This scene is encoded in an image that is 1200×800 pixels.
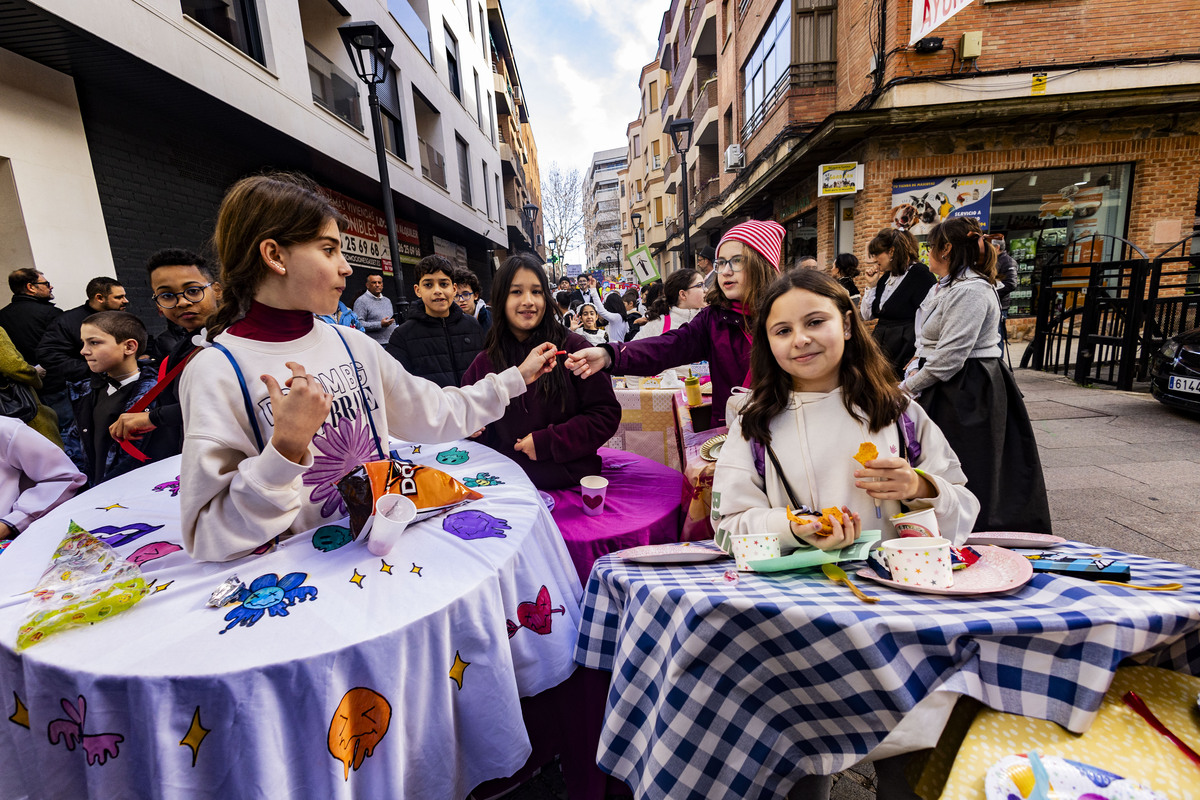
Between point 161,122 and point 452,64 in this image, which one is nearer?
point 161,122

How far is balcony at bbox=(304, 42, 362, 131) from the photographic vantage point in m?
9.02

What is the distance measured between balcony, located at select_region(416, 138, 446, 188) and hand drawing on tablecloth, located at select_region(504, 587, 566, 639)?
1432 cm

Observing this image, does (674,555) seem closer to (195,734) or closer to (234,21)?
(195,734)

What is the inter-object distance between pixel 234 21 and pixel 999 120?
1313 cm

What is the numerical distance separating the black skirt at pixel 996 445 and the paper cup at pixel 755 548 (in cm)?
255

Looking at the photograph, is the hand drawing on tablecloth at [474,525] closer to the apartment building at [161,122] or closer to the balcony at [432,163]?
the apartment building at [161,122]

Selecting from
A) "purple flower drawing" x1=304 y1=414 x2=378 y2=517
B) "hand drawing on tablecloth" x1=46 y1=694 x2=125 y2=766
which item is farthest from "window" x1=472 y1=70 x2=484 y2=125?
"hand drawing on tablecloth" x1=46 y1=694 x2=125 y2=766

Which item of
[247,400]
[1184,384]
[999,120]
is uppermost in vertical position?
[999,120]

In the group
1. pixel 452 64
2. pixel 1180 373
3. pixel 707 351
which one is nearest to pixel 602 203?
pixel 452 64

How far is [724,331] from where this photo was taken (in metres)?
3.11

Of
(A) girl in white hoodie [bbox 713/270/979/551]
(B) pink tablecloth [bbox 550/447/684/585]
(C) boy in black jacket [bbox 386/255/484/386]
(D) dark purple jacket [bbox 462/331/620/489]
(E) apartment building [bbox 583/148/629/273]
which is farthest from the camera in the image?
(E) apartment building [bbox 583/148/629/273]

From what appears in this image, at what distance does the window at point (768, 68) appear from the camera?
12500 mm

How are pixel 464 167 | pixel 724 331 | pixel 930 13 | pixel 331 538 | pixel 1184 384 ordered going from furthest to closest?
pixel 464 167
pixel 930 13
pixel 1184 384
pixel 724 331
pixel 331 538

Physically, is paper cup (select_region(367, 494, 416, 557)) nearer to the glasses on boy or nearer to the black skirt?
the glasses on boy
